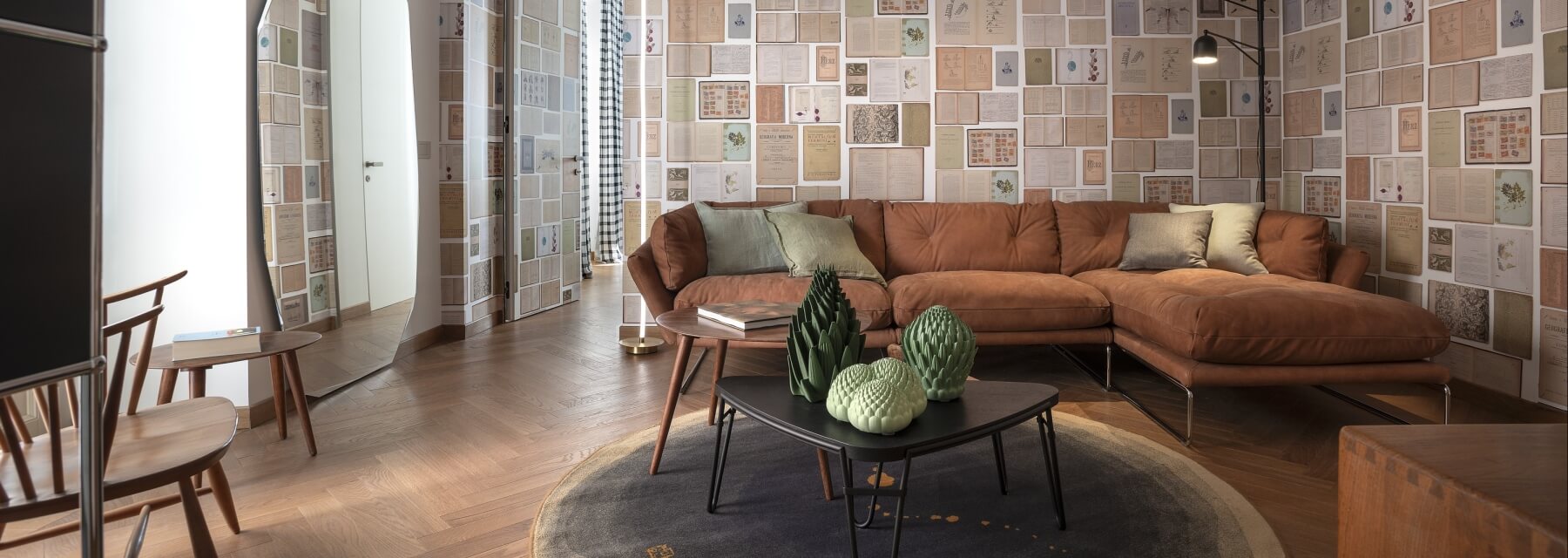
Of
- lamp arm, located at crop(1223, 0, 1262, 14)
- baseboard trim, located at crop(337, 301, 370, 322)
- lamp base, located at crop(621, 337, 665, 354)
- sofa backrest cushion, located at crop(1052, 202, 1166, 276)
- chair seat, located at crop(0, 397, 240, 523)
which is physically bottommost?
lamp base, located at crop(621, 337, 665, 354)

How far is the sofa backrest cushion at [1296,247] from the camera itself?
3.87 m

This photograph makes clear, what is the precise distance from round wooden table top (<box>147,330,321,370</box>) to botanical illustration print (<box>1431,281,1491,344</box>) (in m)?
4.28

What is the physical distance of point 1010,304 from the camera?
12.3 feet

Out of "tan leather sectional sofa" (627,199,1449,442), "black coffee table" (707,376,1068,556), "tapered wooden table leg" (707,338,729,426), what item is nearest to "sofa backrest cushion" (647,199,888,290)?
"tan leather sectional sofa" (627,199,1449,442)

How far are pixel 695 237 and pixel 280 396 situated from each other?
6.03ft

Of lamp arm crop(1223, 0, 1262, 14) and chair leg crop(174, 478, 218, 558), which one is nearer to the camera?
chair leg crop(174, 478, 218, 558)

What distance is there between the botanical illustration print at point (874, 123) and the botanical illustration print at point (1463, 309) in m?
2.57

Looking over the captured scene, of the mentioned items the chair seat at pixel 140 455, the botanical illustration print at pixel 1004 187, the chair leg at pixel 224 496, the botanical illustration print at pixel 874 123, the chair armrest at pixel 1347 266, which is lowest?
the chair leg at pixel 224 496

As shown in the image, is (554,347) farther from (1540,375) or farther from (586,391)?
(1540,375)

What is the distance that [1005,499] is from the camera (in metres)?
2.43

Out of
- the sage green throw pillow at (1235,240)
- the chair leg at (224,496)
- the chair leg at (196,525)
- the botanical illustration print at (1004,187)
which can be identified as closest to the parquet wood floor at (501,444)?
the chair leg at (224,496)

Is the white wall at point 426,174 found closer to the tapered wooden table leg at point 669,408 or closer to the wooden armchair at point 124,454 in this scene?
the tapered wooden table leg at point 669,408

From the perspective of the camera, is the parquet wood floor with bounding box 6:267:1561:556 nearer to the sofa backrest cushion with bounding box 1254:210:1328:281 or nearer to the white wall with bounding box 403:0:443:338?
the white wall with bounding box 403:0:443:338

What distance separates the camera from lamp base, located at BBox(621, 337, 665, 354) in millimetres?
4535
